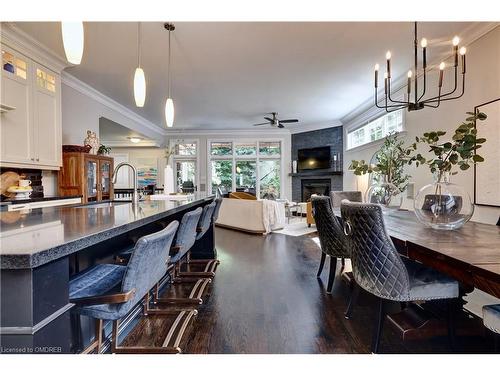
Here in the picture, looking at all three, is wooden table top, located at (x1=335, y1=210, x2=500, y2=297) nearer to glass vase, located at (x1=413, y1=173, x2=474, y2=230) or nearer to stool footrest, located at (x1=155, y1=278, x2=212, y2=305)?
glass vase, located at (x1=413, y1=173, x2=474, y2=230)

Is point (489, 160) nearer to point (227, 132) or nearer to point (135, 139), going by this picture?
point (227, 132)

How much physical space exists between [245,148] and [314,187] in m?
2.65

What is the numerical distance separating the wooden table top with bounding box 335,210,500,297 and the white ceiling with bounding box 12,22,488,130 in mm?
2422

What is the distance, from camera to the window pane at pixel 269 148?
9.36 m

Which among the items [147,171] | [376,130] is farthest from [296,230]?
[147,171]

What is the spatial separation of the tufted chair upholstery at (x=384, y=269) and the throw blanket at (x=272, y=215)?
156 inches

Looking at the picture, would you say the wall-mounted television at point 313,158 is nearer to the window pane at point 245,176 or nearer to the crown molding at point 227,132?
the crown molding at point 227,132

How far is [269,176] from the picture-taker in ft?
31.0

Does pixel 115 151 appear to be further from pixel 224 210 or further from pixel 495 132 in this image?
pixel 495 132

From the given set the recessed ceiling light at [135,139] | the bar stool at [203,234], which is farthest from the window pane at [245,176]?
the bar stool at [203,234]

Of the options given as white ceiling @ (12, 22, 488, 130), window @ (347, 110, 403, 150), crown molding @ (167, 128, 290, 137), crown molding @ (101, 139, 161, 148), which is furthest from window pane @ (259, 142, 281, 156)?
crown molding @ (101, 139, 161, 148)

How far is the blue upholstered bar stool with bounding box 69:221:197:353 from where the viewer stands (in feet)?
3.63
